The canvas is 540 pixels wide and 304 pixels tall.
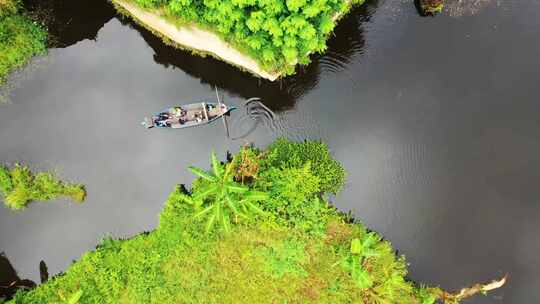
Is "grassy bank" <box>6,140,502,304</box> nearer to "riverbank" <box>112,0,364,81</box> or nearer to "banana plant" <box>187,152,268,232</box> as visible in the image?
"banana plant" <box>187,152,268,232</box>

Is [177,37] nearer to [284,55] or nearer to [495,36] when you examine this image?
[284,55]

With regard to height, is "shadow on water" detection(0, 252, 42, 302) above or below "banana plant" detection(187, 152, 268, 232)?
above

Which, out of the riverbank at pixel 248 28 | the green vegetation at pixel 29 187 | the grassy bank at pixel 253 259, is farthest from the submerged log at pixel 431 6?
the green vegetation at pixel 29 187

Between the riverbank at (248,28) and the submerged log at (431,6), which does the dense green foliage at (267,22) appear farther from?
the submerged log at (431,6)

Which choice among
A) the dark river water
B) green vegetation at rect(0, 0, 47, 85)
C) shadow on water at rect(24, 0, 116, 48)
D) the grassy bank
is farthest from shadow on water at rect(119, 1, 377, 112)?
green vegetation at rect(0, 0, 47, 85)

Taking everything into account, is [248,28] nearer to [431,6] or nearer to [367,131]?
[367,131]

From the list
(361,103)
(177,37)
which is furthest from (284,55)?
(177,37)

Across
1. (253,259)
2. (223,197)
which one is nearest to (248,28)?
(223,197)
